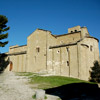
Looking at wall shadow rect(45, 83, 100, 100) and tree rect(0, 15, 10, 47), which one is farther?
tree rect(0, 15, 10, 47)

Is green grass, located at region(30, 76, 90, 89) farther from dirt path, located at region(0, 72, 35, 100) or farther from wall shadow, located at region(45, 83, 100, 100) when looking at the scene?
dirt path, located at region(0, 72, 35, 100)

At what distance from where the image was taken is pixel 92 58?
2572cm

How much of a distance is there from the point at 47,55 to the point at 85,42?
7773mm

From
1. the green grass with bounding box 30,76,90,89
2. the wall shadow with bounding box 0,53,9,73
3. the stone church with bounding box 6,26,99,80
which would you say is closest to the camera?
the green grass with bounding box 30,76,90,89

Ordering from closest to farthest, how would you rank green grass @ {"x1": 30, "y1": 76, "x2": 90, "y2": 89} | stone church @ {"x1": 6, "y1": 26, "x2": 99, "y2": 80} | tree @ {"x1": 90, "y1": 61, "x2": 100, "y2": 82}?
green grass @ {"x1": 30, "y1": 76, "x2": 90, "y2": 89} → stone church @ {"x1": 6, "y1": 26, "x2": 99, "y2": 80} → tree @ {"x1": 90, "y1": 61, "x2": 100, "y2": 82}

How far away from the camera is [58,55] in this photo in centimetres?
2589

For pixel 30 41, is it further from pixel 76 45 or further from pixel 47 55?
pixel 76 45

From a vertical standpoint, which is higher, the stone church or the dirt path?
the stone church

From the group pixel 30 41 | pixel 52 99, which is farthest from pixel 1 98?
pixel 30 41

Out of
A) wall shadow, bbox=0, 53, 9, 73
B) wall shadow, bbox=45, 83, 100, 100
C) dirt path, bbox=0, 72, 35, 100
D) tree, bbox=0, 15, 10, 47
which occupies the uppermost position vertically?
tree, bbox=0, 15, 10, 47

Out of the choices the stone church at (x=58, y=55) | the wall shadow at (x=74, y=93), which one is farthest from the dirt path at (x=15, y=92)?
the stone church at (x=58, y=55)

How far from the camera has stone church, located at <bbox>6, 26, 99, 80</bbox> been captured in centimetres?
2341

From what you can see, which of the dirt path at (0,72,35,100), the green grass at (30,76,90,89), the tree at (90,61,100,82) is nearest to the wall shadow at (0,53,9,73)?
the green grass at (30,76,90,89)

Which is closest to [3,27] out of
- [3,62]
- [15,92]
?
[3,62]
